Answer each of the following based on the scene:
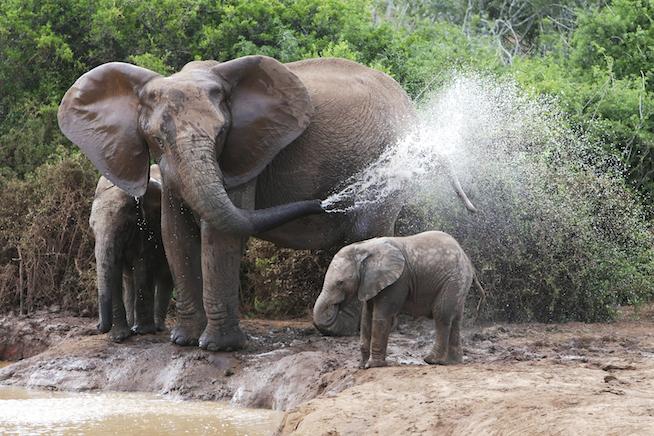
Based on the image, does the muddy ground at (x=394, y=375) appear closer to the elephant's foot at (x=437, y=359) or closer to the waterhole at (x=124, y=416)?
the elephant's foot at (x=437, y=359)

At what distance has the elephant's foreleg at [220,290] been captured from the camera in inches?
413

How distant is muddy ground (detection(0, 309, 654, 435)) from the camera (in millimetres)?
6789

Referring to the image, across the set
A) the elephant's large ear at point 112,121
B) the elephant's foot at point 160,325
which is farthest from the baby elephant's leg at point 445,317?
the elephant's foot at point 160,325

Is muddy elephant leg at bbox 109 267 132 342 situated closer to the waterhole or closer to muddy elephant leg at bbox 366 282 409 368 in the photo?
the waterhole

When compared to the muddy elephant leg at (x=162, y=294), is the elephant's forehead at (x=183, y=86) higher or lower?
higher

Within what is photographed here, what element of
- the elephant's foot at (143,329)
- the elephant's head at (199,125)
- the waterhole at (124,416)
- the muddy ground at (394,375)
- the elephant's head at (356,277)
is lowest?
the waterhole at (124,416)

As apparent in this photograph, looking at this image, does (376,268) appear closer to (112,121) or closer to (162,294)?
(112,121)

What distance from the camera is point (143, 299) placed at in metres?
11.5

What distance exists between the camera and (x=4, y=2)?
17.1 m

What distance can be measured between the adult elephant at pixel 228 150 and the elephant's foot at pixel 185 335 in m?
0.01

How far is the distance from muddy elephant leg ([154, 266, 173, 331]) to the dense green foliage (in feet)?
5.70

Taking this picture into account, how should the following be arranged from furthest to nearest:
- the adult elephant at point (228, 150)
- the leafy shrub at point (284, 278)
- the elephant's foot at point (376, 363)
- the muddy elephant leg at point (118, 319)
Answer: the leafy shrub at point (284, 278) < the muddy elephant leg at point (118, 319) < the adult elephant at point (228, 150) < the elephant's foot at point (376, 363)

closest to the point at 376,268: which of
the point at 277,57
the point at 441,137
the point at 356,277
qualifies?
the point at 356,277

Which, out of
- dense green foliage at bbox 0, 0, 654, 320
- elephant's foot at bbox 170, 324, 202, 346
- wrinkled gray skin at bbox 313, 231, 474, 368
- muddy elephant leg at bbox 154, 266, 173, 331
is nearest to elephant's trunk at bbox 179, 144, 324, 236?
elephant's foot at bbox 170, 324, 202, 346
